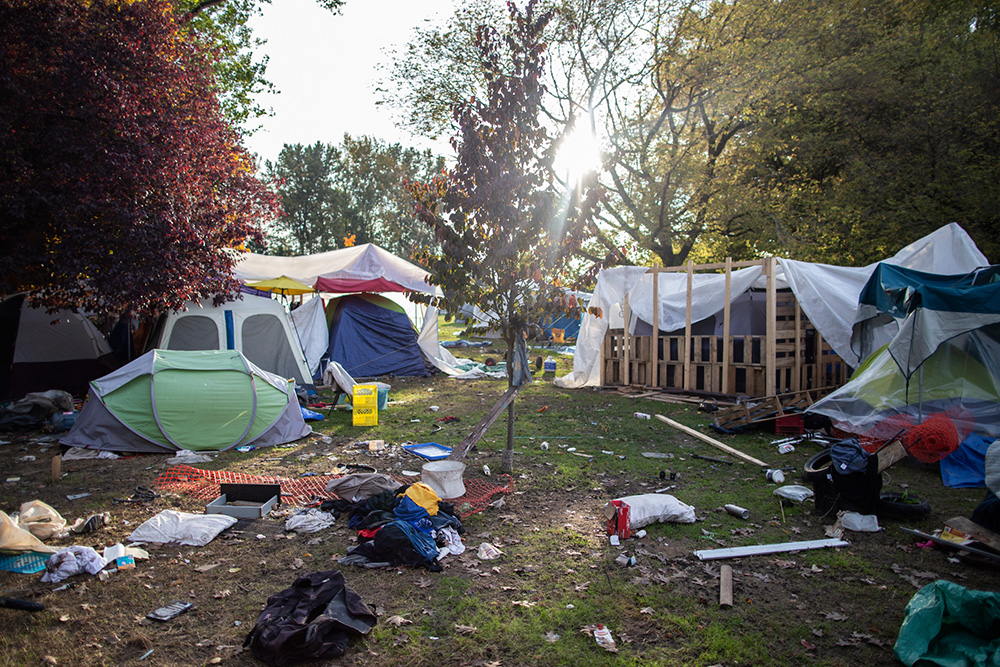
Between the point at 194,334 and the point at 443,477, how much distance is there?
27.4 ft

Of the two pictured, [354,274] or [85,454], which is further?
[354,274]

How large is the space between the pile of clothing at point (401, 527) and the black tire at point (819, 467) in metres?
3.27

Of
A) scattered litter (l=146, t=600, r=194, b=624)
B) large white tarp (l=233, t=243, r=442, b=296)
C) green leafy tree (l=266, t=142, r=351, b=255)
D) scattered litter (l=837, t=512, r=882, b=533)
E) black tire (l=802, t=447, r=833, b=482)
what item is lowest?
scattered litter (l=146, t=600, r=194, b=624)

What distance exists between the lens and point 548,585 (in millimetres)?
4082

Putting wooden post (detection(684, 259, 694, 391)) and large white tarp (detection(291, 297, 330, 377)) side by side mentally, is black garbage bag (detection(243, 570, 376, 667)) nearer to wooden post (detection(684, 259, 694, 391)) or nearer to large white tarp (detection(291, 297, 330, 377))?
wooden post (detection(684, 259, 694, 391))

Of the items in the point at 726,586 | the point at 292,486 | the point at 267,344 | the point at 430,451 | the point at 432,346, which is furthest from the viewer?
the point at 432,346

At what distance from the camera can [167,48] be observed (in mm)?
6836

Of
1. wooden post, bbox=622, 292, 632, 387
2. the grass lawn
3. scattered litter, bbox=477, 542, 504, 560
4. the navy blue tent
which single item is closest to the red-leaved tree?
the grass lawn

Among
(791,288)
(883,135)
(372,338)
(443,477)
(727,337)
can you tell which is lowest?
(443,477)

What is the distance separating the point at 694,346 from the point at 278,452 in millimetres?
7880

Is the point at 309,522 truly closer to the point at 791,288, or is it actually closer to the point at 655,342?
the point at 655,342

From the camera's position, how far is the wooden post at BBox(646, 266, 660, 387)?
1162cm

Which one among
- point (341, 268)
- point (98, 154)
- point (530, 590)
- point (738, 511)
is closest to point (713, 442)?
point (738, 511)

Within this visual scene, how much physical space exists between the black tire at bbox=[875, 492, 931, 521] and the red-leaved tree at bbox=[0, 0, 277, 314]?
752cm
